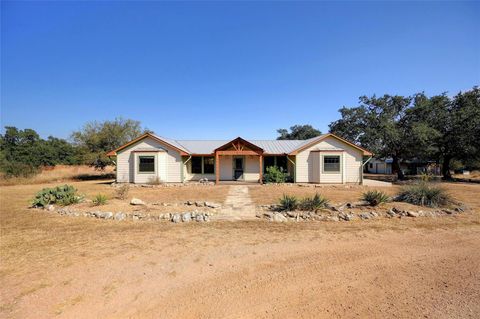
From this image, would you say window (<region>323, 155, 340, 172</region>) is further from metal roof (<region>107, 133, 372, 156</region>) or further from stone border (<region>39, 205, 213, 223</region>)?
stone border (<region>39, 205, 213, 223</region>)

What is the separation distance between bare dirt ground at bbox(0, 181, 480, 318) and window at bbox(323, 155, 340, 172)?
12.2m

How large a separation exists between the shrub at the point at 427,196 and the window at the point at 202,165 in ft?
49.9

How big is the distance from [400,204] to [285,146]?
14.1 meters

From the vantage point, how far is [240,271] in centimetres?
441

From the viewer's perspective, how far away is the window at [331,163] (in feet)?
63.5

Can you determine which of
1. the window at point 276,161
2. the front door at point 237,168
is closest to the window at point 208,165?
the front door at point 237,168

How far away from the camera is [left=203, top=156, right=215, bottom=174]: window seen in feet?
71.4

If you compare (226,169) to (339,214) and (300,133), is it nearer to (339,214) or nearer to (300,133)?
(339,214)

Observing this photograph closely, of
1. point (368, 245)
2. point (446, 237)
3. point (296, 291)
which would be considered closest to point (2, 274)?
point (296, 291)

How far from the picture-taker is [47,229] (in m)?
7.04

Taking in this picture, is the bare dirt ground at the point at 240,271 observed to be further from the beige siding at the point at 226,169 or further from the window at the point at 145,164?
the beige siding at the point at 226,169

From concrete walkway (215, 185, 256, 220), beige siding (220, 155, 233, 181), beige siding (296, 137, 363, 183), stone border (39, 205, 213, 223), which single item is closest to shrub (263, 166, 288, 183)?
beige siding (296, 137, 363, 183)

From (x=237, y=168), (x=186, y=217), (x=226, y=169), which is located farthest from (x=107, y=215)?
(x=237, y=168)

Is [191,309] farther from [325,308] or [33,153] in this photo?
[33,153]
